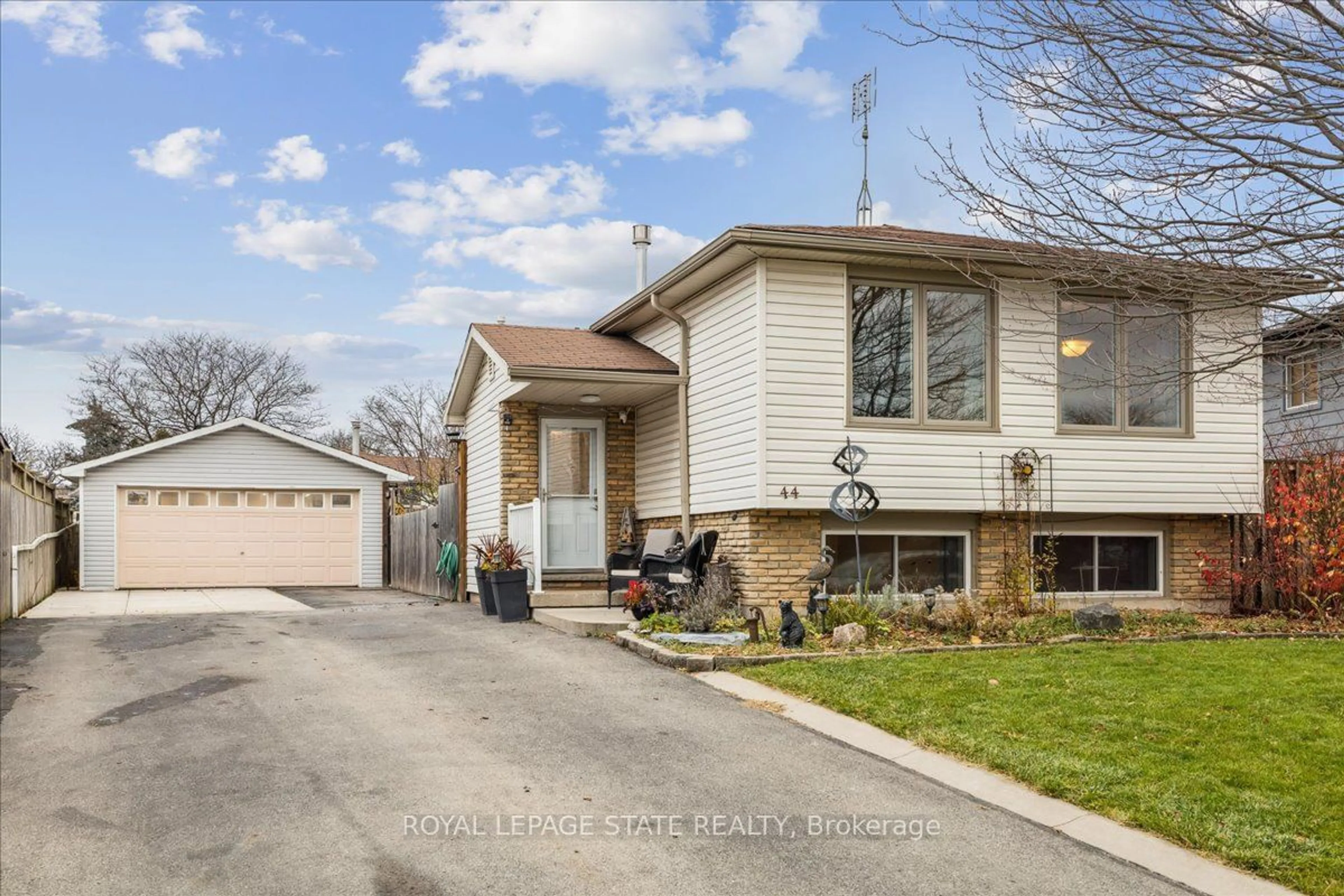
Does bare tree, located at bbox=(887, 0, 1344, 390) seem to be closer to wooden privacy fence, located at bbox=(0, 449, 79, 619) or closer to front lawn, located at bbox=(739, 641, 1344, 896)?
front lawn, located at bbox=(739, 641, 1344, 896)

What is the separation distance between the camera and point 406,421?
45.0 metres

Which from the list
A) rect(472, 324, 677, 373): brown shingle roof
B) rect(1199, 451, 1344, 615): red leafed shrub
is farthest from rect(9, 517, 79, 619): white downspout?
rect(1199, 451, 1344, 615): red leafed shrub

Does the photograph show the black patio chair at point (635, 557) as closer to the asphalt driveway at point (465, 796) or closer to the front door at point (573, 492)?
the front door at point (573, 492)

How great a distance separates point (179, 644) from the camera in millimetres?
12016

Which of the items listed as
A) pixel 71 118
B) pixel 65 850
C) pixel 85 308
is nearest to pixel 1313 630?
pixel 65 850

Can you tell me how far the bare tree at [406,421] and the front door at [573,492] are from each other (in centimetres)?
2606

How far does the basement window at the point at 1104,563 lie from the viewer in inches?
531

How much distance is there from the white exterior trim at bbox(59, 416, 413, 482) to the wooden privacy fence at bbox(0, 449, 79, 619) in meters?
0.95

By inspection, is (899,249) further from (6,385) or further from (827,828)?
(6,385)

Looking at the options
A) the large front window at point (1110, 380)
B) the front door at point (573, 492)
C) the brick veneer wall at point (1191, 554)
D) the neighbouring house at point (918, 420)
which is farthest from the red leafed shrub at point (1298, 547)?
the front door at point (573, 492)

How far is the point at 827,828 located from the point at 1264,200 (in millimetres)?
4103

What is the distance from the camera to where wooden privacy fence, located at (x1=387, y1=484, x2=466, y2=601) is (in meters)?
18.9

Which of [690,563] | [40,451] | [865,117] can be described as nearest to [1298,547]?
[690,563]

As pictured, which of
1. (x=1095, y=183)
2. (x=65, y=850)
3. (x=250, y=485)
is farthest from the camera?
(x=250, y=485)
